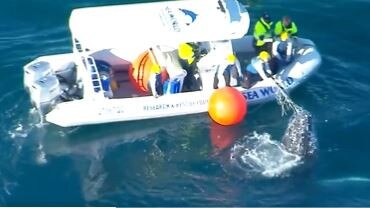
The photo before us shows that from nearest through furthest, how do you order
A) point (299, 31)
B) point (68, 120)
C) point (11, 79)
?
1. point (68, 120)
2. point (11, 79)
3. point (299, 31)

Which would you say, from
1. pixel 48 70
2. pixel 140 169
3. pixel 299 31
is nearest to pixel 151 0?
pixel 299 31

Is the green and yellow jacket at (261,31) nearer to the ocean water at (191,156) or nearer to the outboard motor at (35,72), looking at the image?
the ocean water at (191,156)

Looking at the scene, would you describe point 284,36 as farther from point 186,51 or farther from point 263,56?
point 186,51

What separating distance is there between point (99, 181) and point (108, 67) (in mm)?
3660

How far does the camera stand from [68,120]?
2106cm

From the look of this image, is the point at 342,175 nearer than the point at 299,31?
A: Yes

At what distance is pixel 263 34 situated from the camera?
888 inches

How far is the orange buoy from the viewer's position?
2078 centimetres

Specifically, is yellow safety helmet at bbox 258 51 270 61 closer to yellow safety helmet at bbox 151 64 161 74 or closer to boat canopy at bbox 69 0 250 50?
boat canopy at bbox 69 0 250 50

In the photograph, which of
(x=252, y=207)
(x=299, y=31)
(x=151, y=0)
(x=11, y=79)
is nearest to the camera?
(x=252, y=207)

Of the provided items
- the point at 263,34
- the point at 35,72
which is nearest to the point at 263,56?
the point at 263,34

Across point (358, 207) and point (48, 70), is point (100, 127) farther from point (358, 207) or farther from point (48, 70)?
point (358, 207)

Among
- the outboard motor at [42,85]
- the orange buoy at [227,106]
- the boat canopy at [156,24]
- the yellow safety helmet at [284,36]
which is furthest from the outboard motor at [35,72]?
the yellow safety helmet at [284,36]

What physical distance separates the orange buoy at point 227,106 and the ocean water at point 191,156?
62 cm
